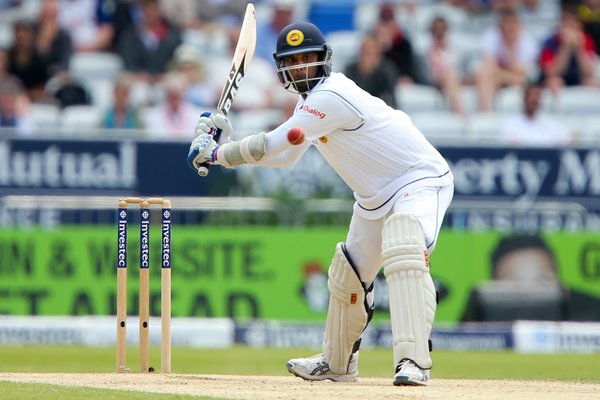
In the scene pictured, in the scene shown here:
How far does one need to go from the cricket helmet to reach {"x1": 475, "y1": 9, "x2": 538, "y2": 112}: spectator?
8.27m

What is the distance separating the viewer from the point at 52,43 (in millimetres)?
14188

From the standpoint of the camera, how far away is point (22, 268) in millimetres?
11633

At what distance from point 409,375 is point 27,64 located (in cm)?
895

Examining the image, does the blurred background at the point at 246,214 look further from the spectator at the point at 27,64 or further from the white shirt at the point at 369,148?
the white shirt at the point at 369,148

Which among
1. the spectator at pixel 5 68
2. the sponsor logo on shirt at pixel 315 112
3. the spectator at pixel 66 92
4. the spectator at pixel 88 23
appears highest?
the spectator at pixel 88 23

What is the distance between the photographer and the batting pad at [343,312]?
6.78 metres

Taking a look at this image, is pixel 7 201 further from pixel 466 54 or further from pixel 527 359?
pixel 466 54

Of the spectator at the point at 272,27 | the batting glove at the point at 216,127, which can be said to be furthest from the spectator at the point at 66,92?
the batting glove at the point at 216,127

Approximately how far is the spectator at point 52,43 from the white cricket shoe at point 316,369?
794 cm

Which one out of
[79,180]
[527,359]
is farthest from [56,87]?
[527,359]

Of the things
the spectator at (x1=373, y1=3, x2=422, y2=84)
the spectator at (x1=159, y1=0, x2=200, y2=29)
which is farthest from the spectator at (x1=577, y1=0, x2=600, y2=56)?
the spectator at (x1=159, y1=0, x2=200, y2=29)

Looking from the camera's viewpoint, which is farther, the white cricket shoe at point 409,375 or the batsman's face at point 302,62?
the batsman's face at point 302,62

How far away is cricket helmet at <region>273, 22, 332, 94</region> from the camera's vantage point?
6.47 m

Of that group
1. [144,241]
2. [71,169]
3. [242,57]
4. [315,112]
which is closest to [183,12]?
[71,169]
